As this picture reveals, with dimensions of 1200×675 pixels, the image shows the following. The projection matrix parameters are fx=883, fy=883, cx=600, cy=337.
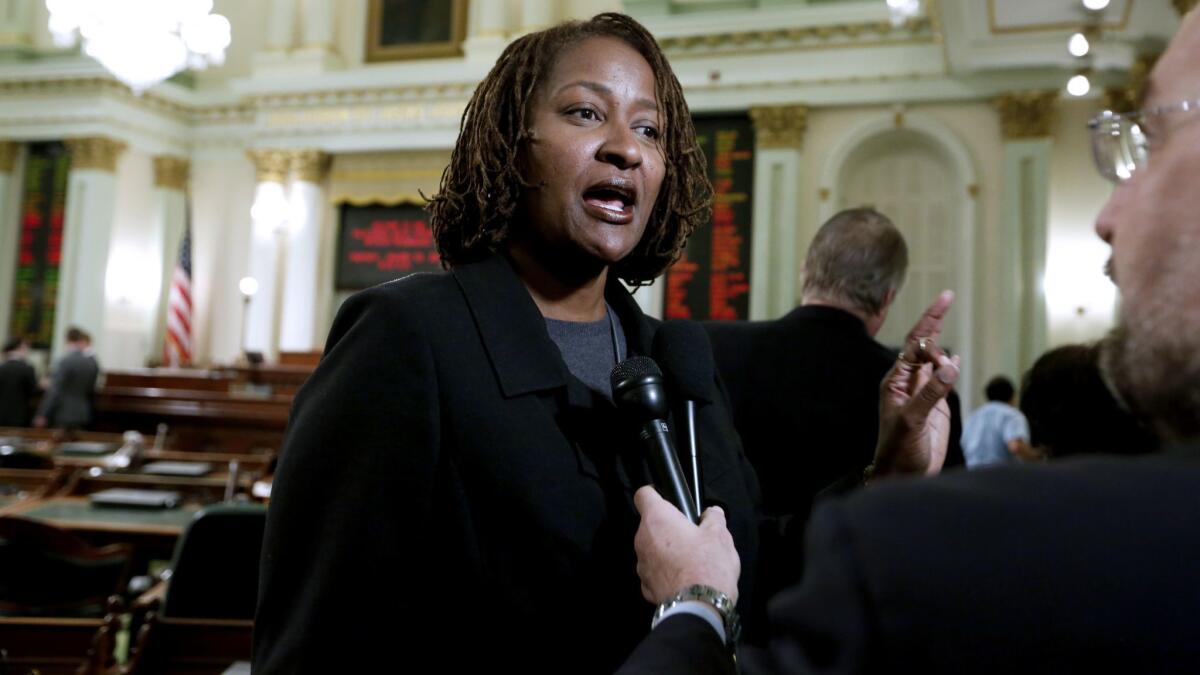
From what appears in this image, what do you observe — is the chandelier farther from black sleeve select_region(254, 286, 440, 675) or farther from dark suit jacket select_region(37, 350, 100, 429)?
black sleeve select_region(254, 286, 440, 675)

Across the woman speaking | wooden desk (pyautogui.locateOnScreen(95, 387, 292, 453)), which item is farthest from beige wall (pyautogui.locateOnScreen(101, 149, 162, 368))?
the woman speaking

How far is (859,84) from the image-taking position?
8922 millimetres

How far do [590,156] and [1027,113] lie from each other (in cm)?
A: 846

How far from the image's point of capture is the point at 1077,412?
163 centimetres

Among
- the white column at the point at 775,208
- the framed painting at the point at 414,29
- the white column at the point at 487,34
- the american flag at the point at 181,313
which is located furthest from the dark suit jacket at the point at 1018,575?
the american flag at the point at 181,313

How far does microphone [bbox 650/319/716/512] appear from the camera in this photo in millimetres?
1062

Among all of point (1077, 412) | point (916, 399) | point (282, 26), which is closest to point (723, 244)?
point (282, 26)

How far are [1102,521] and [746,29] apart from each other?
921cm

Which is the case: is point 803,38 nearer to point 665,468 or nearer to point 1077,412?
point 1077,412

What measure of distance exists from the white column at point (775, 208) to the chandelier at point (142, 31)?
525 cm

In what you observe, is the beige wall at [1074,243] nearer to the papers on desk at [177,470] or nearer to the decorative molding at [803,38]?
the decorative molding at [803,38]

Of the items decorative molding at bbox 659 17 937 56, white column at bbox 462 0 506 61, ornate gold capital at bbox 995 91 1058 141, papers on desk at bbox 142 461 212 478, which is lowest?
papers on desk at bbox 142 461 212 478

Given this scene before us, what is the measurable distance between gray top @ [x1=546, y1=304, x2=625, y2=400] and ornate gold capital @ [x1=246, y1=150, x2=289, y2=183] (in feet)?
37.0

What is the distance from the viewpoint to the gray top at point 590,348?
3.86 feet
